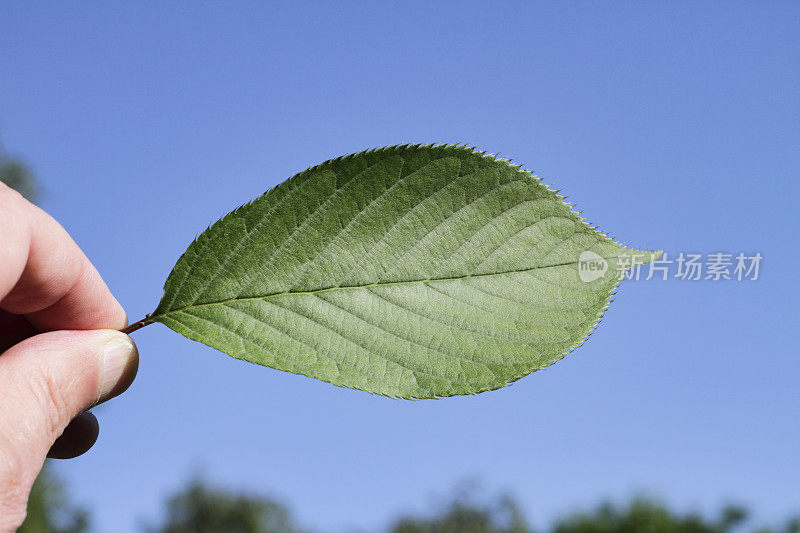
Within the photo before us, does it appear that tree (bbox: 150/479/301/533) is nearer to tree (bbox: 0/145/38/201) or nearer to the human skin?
tree (bbox: 0/145/38/201)

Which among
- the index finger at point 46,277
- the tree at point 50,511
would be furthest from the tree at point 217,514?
the index finger at point 46,277

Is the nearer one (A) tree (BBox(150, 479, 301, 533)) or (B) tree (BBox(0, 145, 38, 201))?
(B) tree (BBox(0, 145, 38, 201))

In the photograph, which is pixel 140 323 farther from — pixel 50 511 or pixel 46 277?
pixel 50 511

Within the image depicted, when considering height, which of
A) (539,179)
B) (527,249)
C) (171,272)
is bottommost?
(171,272)

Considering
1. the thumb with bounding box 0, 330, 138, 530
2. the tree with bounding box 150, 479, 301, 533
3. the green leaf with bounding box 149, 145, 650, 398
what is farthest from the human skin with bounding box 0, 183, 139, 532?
the tree with bounding box 150, 479, 301, 533

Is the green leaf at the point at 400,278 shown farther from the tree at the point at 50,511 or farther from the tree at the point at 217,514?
the tree at the point at 217,514

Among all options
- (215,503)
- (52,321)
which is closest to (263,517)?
(215,503)

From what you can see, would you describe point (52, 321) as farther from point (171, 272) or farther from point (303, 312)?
point (303, 312)
